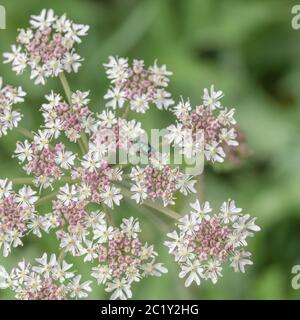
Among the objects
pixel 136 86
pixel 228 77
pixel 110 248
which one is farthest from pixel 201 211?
pixel 228 77

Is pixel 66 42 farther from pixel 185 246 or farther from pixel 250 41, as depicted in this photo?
pixel 250 41

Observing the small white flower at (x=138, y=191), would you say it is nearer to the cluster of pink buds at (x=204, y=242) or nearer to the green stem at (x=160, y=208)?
the green stem at (x=160, y=208)

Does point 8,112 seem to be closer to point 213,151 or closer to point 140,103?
point 140,103

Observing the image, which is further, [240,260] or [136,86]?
[136,86]

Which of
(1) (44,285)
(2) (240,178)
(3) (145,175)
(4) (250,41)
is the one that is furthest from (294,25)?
(1) (44,285)

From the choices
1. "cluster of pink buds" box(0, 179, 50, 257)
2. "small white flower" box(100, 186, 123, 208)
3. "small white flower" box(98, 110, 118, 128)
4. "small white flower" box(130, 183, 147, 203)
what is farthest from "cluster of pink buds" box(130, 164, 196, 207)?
"cluster of pink buds" box(0, 179, 50, 257)

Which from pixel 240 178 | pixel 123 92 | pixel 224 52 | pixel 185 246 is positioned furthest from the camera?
pixel 224 52
